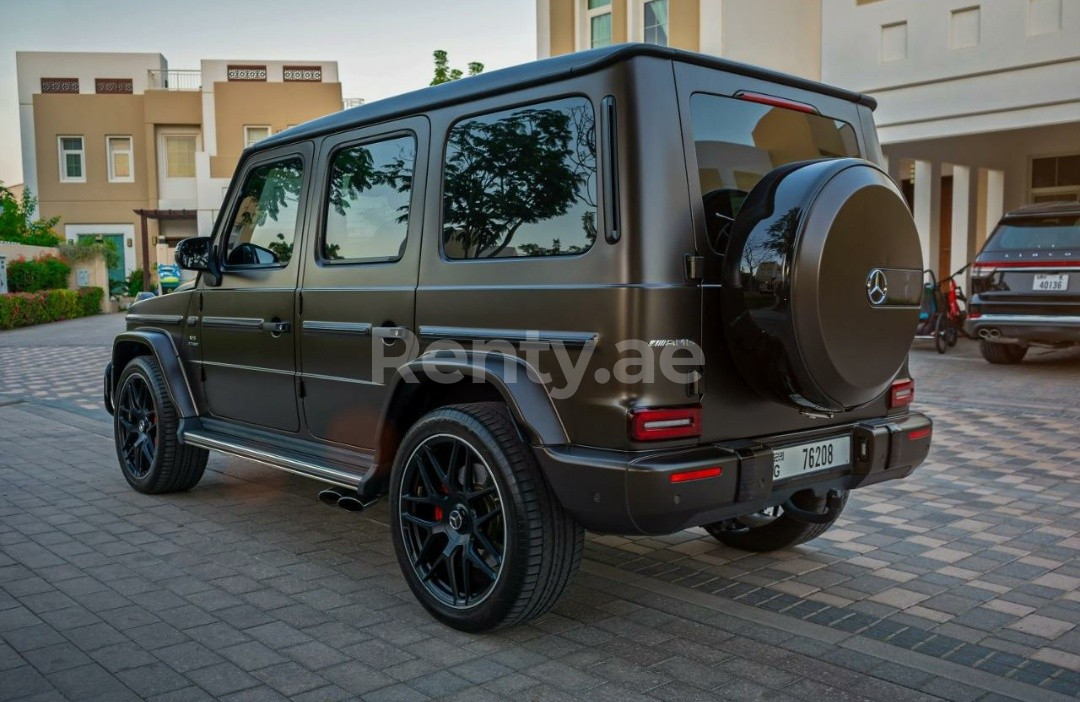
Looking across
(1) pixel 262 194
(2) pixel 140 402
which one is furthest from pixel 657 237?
(2) pixel 140 402

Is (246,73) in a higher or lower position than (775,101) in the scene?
higher

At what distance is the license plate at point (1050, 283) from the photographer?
11430mm

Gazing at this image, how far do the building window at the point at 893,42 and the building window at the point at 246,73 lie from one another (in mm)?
30458

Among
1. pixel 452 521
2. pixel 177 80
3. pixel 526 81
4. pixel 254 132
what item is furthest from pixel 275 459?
pixel 177 80

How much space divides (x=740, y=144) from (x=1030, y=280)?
9280 millimetres

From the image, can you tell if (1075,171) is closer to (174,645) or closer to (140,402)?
(140,402)

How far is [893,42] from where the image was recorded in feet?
49.8

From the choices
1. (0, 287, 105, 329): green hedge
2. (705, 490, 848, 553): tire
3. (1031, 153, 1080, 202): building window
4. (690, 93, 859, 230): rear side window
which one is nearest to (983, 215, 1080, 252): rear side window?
(1031, 153, 1080, 202): building window

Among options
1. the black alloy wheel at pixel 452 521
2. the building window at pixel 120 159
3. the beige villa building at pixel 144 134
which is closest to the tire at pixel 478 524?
the black alloy wheel at pixel 452 521

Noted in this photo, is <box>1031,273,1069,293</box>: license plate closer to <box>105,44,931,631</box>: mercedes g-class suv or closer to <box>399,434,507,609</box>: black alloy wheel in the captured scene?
<box>105,44,931,631</box>: mercedes g-class suv

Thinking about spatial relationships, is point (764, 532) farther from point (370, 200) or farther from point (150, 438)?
point (150, 438)

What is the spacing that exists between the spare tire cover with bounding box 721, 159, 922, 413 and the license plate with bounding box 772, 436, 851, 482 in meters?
0.22

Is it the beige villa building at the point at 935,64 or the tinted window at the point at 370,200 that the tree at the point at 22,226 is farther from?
the tinted window at the point at 370,200

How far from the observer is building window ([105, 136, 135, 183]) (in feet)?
131
